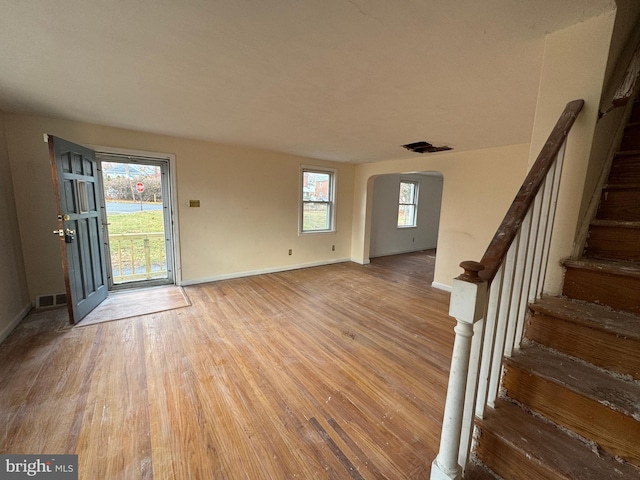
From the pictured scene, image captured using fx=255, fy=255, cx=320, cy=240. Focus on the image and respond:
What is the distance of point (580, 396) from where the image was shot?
0.94 m

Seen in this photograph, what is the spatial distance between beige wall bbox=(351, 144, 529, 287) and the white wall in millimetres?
1646

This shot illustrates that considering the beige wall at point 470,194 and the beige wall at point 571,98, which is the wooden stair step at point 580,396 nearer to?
the beige wall at point 571,98

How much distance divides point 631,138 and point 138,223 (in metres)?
5.70

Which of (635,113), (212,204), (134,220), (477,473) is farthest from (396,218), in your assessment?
(477,473)

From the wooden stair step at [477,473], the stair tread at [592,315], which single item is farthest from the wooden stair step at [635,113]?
the wooden stair step at [477,473]

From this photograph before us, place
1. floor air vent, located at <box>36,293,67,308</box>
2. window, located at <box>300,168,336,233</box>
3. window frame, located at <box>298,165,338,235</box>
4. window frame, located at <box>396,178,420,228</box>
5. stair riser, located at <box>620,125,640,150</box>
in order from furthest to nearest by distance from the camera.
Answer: window frame, located at <box>396,178,420,228</box> < window, located at <box>300,168,336,233</box> < window frame, located at <box>298,165,338,235</box> < floor air vent, located at <box>36,293,67,308</box> < stair riser, located at <box>620,125,640,150</box>

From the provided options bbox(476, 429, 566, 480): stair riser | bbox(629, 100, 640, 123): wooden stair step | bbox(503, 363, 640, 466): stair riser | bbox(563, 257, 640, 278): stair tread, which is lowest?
bbox(476, 429, 566, 480): stair riser

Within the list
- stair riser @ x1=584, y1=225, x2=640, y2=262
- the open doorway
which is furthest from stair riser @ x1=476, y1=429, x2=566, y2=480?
the open doorway

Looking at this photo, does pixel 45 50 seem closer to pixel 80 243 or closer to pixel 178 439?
pixel 80 243

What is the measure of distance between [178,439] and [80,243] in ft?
8.18

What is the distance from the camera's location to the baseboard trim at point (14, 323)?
92.8 inches

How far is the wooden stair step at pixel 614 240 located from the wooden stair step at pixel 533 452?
932mm

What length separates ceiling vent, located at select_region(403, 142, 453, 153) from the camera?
11.8 ft

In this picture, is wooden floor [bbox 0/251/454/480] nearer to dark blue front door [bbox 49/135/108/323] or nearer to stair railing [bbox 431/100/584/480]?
dark blue front door [bbox 49/135/108/323]
